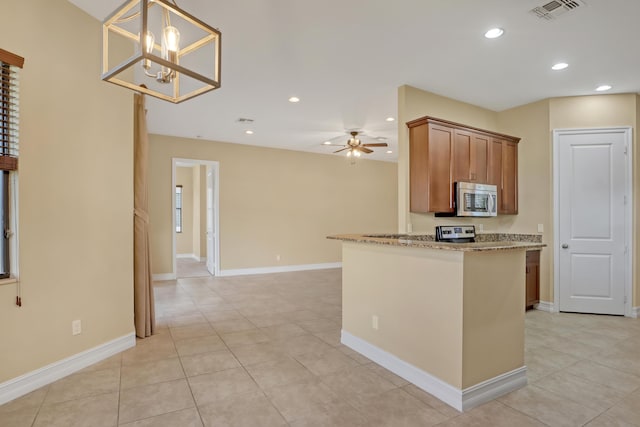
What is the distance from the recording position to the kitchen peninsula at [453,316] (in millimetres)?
2299

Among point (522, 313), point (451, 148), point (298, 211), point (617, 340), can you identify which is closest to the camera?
point (522, 313)

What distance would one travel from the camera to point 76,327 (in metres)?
2.84

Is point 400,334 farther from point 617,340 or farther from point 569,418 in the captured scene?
point 617,340

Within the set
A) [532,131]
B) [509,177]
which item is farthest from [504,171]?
[532,131]

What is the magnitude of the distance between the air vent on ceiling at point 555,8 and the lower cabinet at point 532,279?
3.02 m

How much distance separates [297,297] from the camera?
550 cm

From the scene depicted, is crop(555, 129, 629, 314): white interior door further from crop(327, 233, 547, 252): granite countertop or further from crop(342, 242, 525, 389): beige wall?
crop(342, 242, 525, 389): beige wall

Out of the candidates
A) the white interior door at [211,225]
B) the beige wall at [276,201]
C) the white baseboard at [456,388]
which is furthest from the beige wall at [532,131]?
the white interior door at [211,225]

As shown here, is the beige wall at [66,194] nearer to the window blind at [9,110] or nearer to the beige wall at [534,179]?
the window blind at [9,110]

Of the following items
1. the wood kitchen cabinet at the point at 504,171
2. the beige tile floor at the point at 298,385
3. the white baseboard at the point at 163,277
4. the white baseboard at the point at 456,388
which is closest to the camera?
the beige tile floor at the point at 298,385

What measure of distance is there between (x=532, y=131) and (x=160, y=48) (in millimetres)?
5075

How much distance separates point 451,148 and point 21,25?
4.30 metres

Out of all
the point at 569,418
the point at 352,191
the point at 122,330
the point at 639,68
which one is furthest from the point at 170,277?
the point at 639,68

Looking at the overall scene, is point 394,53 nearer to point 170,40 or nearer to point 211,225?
point 170,40
